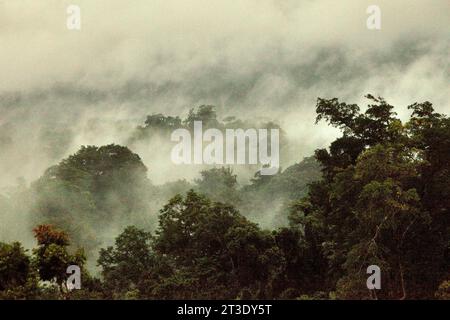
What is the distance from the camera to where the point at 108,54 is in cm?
9538

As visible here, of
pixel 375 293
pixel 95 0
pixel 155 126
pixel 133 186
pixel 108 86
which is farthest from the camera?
pixel 108 86

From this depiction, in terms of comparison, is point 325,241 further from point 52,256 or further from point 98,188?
point 98,188

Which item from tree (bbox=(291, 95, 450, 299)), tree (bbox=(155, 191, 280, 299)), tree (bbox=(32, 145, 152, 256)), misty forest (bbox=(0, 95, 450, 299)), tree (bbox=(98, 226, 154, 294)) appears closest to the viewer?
misty forest (bbox=(0, 95, 450, 299))

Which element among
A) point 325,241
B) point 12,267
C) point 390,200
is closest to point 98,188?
point 325,241

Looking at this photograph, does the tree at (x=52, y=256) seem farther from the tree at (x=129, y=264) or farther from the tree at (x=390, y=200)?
the tree at (x=390, y=200)

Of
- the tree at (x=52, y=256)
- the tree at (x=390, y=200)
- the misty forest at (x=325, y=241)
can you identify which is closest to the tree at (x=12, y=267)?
the misty forest at (x=325, y=241)

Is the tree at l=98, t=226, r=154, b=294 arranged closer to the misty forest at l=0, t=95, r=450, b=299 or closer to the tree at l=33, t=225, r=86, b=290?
the misty forest at l=0, t=95, r=450, b=299

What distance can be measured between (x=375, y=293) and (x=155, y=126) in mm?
69966

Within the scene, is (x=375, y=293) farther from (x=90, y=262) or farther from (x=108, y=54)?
(x=108, y=54)

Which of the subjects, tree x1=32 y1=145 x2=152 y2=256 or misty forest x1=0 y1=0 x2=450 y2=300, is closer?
misty forest x1=0 y1=0 x2=450 y2=300

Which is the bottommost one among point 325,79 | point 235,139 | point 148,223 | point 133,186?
point 148,223

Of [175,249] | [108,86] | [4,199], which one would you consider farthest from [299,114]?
[175,249]

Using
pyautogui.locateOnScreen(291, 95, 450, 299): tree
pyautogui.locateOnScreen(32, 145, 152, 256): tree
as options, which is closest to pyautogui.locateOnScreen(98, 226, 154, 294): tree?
pyautogui.locateOnScreen(291, 95, 450, 299): tree

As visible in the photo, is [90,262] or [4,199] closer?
[90,262]
